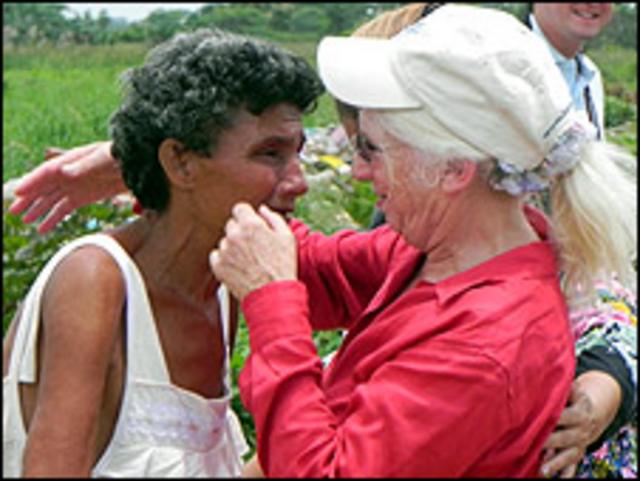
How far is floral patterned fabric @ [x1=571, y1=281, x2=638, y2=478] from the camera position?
2.03m

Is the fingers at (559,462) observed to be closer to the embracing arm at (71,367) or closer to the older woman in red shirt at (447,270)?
the older woman in red shirt at (447,270)

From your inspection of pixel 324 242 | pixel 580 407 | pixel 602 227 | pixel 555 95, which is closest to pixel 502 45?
pixel 555 95

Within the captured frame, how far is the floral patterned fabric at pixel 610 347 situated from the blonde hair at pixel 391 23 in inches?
28.4

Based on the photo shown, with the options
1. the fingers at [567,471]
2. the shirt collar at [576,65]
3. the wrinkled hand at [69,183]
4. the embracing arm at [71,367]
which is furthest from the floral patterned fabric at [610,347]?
the shirt collar at [576,65]

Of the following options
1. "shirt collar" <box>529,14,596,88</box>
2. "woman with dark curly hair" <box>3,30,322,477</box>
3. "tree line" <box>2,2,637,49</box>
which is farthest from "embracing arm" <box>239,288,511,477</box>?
"tree line" <box>2,2,637,49</box>

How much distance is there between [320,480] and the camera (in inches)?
60.9

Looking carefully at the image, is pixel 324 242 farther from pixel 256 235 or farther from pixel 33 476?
pixel 33 476

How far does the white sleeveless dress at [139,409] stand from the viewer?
6.20ft

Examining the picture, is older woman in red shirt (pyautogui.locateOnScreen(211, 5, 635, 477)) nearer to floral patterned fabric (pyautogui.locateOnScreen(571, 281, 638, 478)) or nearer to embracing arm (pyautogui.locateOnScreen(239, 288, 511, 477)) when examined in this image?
embracing arm (pyautogui.locateOnScreen(239, 288, 511, 477))

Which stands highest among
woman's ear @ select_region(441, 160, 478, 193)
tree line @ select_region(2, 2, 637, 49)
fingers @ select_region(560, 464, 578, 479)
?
woman's ear @ select_region(441, 160, 478, 193)

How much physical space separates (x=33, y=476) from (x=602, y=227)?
112cm

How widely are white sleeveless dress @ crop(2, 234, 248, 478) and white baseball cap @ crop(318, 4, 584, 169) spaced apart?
619 millimetres

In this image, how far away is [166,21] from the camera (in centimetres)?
730

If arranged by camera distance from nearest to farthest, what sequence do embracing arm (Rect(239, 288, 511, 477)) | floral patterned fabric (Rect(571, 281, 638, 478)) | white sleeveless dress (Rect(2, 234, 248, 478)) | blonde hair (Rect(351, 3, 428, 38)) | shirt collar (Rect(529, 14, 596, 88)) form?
embracing arm (Rect(239, 288, 511, 477)) → white sleeveless dress (Rect(2, 234, 248, 478)) → floral patterned fabric (Rect(571, 281, 638, 478)) → blonde hair (Rect(351, 3, 428, 38)) → shirt collar (Rect(529, 14, 596, 88))
